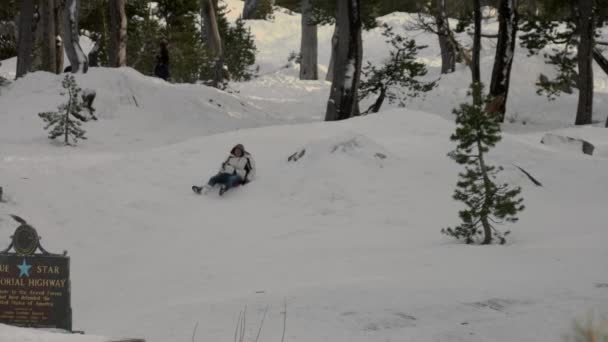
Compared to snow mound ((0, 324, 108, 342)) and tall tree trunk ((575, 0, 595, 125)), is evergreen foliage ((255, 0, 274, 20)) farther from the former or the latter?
snow mound ((0, 324, 108, 342))

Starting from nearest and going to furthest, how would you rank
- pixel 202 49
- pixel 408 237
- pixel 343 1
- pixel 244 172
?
pixel 408 237
pixel 244 172
pixel 343 1
pixel 202 49

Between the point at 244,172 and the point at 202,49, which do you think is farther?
the point at 202,49

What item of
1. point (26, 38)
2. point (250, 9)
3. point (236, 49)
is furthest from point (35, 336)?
point (250, 9)

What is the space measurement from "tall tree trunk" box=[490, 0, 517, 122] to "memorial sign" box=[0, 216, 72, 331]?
15834mm

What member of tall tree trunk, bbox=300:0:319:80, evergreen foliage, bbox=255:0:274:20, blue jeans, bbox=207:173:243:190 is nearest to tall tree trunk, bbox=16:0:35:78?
blue jeans, bbox=207:173:243:190

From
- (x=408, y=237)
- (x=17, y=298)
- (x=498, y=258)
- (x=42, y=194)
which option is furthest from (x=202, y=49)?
(x=17, y=298)

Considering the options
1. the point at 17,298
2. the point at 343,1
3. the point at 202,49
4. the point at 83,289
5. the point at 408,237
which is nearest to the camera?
the point at 17,298

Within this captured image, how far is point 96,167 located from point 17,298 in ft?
26.1

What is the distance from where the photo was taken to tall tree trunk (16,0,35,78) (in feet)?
74.2

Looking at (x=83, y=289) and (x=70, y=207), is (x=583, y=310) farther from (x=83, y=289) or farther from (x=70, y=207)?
(x=70, y=207)

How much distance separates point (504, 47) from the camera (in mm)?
21062

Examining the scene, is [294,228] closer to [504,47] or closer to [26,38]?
[504,47]

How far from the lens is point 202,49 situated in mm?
29047

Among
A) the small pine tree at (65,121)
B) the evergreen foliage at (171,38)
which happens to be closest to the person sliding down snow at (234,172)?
the small pine tree at (65,121)
